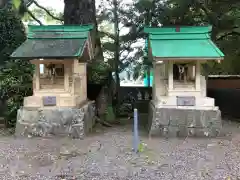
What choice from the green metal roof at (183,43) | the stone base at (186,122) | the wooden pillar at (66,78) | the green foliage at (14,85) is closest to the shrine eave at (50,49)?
the wooden pillar at (66,78)

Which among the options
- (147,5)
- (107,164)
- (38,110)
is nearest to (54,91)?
(38,110)

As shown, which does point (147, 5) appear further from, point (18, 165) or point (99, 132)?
point (18, 165)

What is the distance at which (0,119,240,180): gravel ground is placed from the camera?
4.12 metres

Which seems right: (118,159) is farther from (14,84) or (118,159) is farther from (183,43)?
(14,84)

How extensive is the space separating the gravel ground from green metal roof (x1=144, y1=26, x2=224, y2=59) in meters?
1.77

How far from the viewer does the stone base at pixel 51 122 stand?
258 inches

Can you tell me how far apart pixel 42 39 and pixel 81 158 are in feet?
10.8

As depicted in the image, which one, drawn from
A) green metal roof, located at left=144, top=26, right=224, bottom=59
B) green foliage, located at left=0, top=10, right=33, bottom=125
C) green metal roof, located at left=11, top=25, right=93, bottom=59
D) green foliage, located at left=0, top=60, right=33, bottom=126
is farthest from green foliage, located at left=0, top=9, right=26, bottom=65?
green metal roof, located at left=144, top=26, right=224, bottom=59

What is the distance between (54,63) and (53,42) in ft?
1.62

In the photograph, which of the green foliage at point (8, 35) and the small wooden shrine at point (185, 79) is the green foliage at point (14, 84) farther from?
the small wooden shrine at point (185, 79)

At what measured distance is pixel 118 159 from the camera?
4.87 meters

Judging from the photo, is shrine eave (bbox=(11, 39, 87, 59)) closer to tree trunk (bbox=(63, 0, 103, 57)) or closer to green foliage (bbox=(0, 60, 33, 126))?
green foliage (bbox=(0, 60, 33, 126))

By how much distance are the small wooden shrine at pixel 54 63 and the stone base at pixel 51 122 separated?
0.16 meters

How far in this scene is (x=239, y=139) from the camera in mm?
6375
